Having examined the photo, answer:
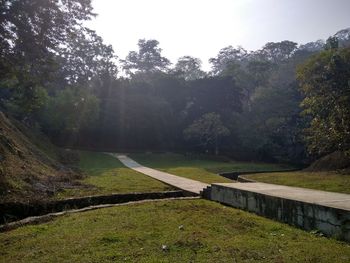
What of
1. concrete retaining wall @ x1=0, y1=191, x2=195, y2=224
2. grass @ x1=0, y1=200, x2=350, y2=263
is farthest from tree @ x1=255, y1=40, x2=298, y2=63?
grass @ x1=0, y1=200, x2=350, y2=263

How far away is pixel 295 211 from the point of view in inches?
283

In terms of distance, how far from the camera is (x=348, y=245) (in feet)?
18.8

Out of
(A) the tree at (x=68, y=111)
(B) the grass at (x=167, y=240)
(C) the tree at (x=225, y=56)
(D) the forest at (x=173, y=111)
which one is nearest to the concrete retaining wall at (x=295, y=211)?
(B) the grass at (x=167, y=240)

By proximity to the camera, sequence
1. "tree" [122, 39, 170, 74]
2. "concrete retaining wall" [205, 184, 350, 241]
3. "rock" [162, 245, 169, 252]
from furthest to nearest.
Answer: "tree" [122, 39, 170, 74] → "concrete retaining wall" [205, 184, 350, 241] → "rock" [162, 245, 169, 252]

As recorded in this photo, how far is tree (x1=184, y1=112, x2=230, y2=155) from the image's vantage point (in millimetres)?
42531

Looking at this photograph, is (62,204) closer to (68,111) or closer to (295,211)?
(295,211)

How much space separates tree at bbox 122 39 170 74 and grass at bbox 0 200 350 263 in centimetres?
6962

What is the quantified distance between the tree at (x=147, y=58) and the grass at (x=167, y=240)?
69621 millimetres

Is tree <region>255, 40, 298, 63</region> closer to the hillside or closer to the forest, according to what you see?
the forest

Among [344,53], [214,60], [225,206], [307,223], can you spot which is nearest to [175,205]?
[225,206]

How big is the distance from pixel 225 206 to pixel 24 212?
5.37 m

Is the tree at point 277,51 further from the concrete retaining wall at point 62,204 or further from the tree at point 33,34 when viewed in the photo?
the concrete retaining wall at point 62,204

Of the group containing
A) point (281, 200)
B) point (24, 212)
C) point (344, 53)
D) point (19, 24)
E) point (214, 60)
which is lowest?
point (24, 212)

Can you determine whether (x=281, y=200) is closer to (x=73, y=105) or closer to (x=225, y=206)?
(x=225, y=206)
